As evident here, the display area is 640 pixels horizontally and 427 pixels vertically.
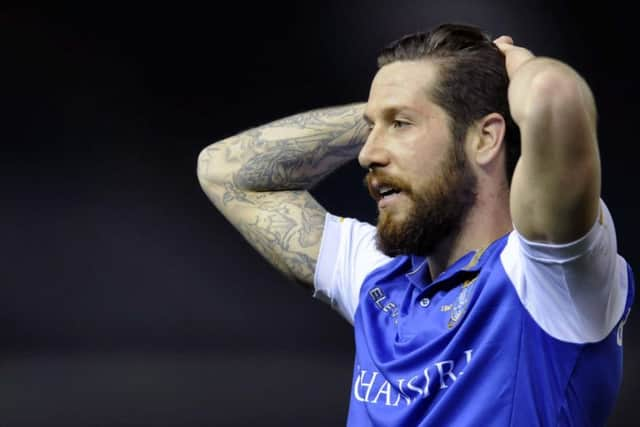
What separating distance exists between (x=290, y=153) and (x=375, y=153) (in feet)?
1.26

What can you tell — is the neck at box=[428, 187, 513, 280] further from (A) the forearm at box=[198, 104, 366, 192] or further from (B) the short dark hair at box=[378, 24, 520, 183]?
(A) the forearm at box=[198, 104, 366, 192]

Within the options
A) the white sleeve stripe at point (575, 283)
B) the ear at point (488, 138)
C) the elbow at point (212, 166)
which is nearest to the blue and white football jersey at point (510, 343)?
the white sleeve stripe at point (575, 283)

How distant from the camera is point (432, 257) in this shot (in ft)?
4.28

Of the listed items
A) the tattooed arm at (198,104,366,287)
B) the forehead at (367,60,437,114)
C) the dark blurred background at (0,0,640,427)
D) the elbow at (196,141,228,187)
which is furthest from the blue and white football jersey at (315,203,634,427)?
the dark blurred background at (0,0,640,427)

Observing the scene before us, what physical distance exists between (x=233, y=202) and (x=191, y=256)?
2.24 metres

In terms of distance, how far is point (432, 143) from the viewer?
4.09 ft

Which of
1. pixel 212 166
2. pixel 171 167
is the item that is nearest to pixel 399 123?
pixel 212 166

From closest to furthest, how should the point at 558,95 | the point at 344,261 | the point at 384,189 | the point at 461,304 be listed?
the point at 558,95, the point at 461,304, the point at 384,189, the point at 344,261

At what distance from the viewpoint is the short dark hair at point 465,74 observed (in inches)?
49.7

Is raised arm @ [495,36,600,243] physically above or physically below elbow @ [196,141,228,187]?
above

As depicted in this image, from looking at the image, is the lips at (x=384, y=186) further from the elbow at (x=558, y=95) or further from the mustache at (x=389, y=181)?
the elbow at (x=558, y=95)

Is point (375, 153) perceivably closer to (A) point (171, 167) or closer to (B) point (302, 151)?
(B) point (302, 151)

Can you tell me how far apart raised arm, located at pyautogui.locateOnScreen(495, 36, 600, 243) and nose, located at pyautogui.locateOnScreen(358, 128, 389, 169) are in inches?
12.0

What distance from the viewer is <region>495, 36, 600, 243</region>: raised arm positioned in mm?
898
